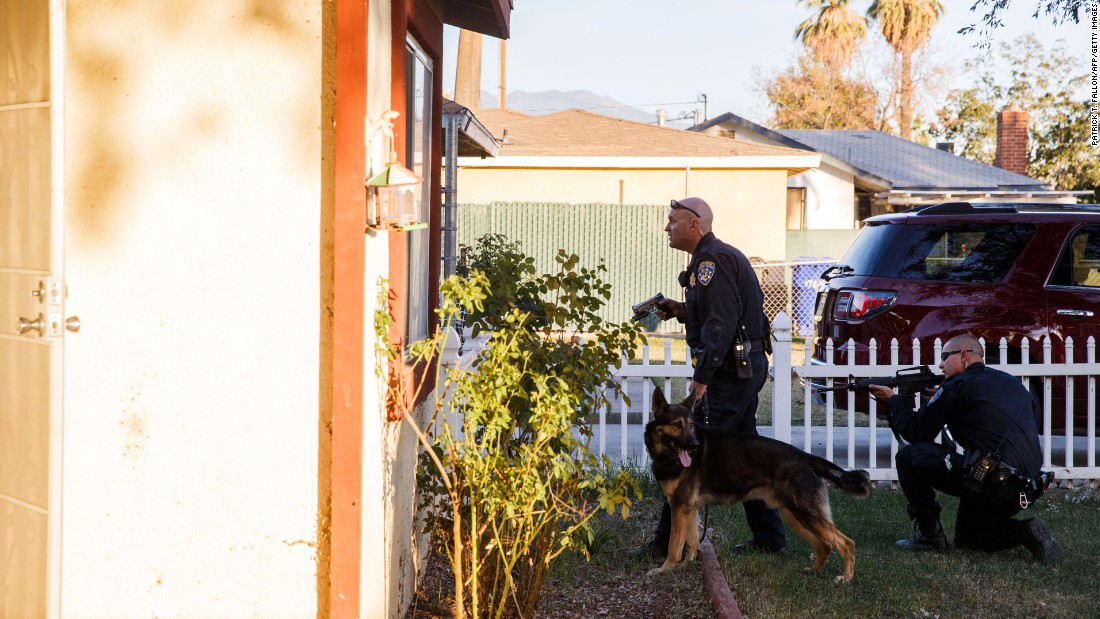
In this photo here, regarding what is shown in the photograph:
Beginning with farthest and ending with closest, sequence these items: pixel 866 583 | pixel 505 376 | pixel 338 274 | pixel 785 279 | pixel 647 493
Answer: pixel 785 279 → pixel 647 493 → pixel 866 583 → pixel 505 376 → pixel 338 274

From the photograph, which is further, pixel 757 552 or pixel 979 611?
pixel 757 552

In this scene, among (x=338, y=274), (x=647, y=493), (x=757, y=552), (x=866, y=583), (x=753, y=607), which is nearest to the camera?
(x=338, y=274)

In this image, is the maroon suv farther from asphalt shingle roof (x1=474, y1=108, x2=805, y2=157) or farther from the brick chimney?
the brick chimney

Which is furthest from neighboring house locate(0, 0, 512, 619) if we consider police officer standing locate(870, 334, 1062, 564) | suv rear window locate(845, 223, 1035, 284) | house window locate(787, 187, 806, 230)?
house window locate(787, 187, 806, 230)

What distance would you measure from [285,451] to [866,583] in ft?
10.7

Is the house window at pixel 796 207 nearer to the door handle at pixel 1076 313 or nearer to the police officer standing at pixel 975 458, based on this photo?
the door handle at pixel 1076 313

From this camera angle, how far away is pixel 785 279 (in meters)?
19.4

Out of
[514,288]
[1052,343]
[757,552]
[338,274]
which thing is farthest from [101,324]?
[1052,343]

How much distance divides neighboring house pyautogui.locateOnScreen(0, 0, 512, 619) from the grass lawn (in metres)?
1.81

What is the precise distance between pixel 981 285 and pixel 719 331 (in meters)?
3.45

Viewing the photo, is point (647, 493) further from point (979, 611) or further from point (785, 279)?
point (785, 279)

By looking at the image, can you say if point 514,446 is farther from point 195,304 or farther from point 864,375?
point 864,375

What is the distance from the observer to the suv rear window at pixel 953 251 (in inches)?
330

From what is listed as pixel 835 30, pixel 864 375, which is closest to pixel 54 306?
pixel 864 375
